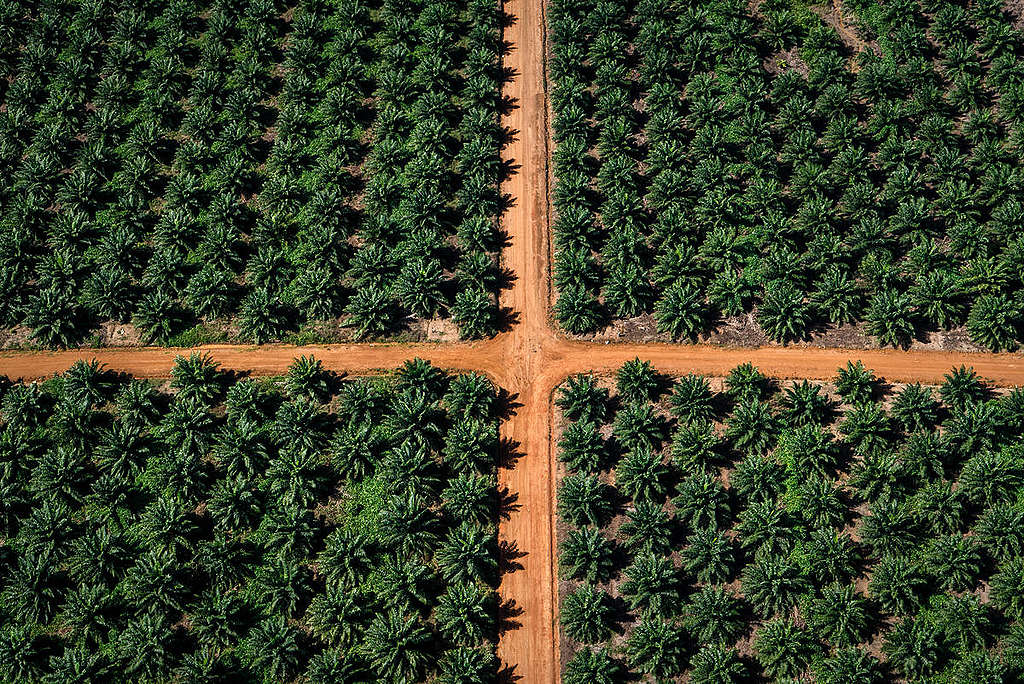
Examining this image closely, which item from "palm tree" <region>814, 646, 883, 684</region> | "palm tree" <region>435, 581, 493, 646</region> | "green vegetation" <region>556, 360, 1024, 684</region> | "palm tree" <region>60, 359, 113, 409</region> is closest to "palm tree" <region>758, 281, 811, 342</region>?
"green vegetation" <region>556, 360, 1024, 684</region>

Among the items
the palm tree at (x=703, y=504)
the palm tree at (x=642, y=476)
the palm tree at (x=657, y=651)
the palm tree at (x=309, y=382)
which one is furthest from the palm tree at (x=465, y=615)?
the palm tree at (x=309, y=382)

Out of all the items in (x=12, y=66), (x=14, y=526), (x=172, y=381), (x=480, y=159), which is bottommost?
(x=14, y=526)

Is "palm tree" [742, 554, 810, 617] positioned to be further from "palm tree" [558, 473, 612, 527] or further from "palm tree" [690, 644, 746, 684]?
"palm tree" [558, 473, 612, 527]

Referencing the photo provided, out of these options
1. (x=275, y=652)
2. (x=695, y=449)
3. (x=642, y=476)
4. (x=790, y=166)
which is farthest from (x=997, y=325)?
(x=275, y=652)

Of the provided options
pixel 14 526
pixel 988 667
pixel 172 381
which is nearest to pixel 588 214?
pixel 172 381

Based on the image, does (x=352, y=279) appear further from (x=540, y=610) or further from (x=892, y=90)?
(x=892, y=90)
